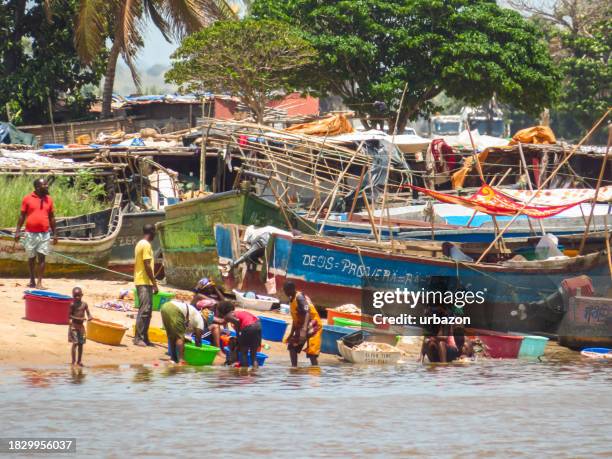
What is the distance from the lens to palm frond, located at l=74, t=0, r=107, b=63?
3253cm

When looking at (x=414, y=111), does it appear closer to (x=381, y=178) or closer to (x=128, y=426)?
(x=381, y=178)

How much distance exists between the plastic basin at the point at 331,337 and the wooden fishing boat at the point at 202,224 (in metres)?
4.37

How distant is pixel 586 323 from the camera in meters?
17.3

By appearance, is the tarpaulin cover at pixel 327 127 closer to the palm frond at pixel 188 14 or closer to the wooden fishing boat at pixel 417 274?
the palm frond at pixel 188 14

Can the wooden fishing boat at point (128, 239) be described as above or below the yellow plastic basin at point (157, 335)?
above

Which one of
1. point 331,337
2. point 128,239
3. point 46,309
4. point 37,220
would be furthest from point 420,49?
point 46,309

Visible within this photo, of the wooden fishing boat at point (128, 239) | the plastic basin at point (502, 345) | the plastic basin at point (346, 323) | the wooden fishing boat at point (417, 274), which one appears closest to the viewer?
the plastic basin at point (502, 345)

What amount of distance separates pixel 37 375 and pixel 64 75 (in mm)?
23900

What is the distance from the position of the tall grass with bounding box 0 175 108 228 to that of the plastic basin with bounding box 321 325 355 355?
7236 millimetres

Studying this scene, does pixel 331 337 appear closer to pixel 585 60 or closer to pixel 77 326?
pixel 77 326

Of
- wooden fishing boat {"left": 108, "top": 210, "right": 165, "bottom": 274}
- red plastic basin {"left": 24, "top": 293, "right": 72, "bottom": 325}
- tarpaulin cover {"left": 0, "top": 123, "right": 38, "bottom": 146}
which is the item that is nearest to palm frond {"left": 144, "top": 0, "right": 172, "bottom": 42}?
tarpaulin cover {"left": 0, "top": 123, "right": 38, "bottom": 146}

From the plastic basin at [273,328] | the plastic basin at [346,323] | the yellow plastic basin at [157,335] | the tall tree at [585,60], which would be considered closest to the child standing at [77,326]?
the yellow plastic basin at [157,335]

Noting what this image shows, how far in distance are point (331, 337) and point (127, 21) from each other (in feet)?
63.6

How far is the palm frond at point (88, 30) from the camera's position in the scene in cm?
3253
